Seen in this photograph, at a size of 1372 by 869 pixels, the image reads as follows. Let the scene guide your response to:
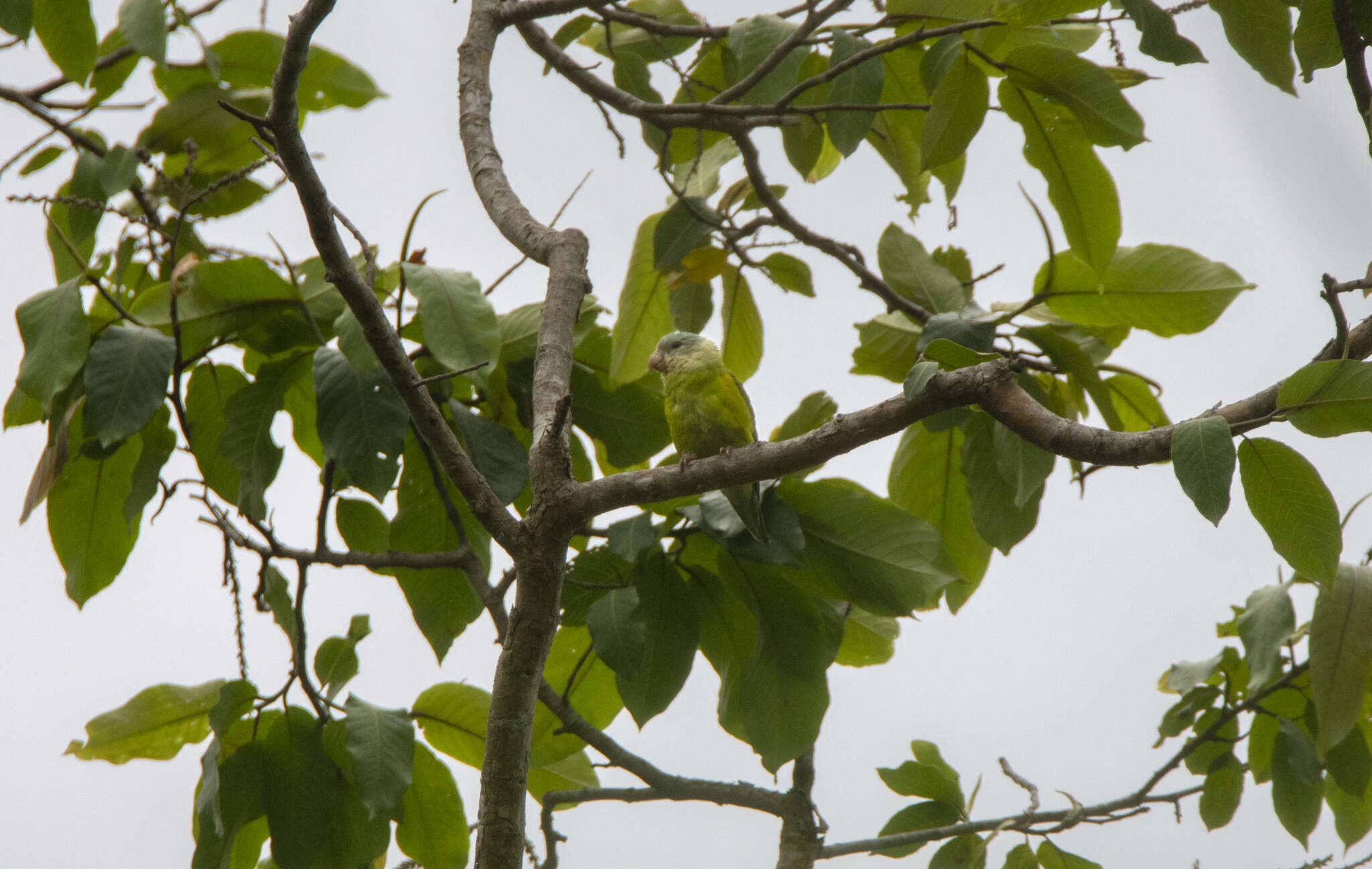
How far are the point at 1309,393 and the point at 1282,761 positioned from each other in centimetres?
164

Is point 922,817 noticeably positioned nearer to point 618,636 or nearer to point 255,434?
point 618,636

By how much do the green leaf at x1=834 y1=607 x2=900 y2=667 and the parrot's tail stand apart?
0.76 m

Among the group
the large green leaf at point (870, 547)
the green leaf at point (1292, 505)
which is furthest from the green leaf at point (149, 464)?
the green leaf at point (1292, 505)

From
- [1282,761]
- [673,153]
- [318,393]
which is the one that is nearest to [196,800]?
[318,393]

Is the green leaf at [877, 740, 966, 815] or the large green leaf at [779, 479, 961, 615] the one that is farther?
the green leaf at [877, 740, 966, 815]

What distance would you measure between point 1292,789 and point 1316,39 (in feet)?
5.77

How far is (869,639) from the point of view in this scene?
2535mm

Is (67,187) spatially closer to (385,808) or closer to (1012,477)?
(385,808)

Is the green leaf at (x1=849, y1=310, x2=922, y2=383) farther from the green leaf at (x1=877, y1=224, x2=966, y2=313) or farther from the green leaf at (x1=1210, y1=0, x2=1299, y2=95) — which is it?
the green leaf at (x1=1210, y1=0, x2=1299, y2=95)

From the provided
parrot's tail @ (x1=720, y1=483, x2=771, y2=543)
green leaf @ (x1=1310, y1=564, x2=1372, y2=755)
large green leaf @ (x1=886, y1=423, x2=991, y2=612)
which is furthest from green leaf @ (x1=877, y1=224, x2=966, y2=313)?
green leaf @ (x1=1310, y1=564, x2=1372, y2=755)

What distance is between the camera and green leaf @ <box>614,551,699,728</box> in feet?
6.31

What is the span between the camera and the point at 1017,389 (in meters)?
1.33

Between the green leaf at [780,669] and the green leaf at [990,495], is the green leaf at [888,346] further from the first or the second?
the green leaf at [780,669]

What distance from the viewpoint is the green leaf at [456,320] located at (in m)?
1.79
